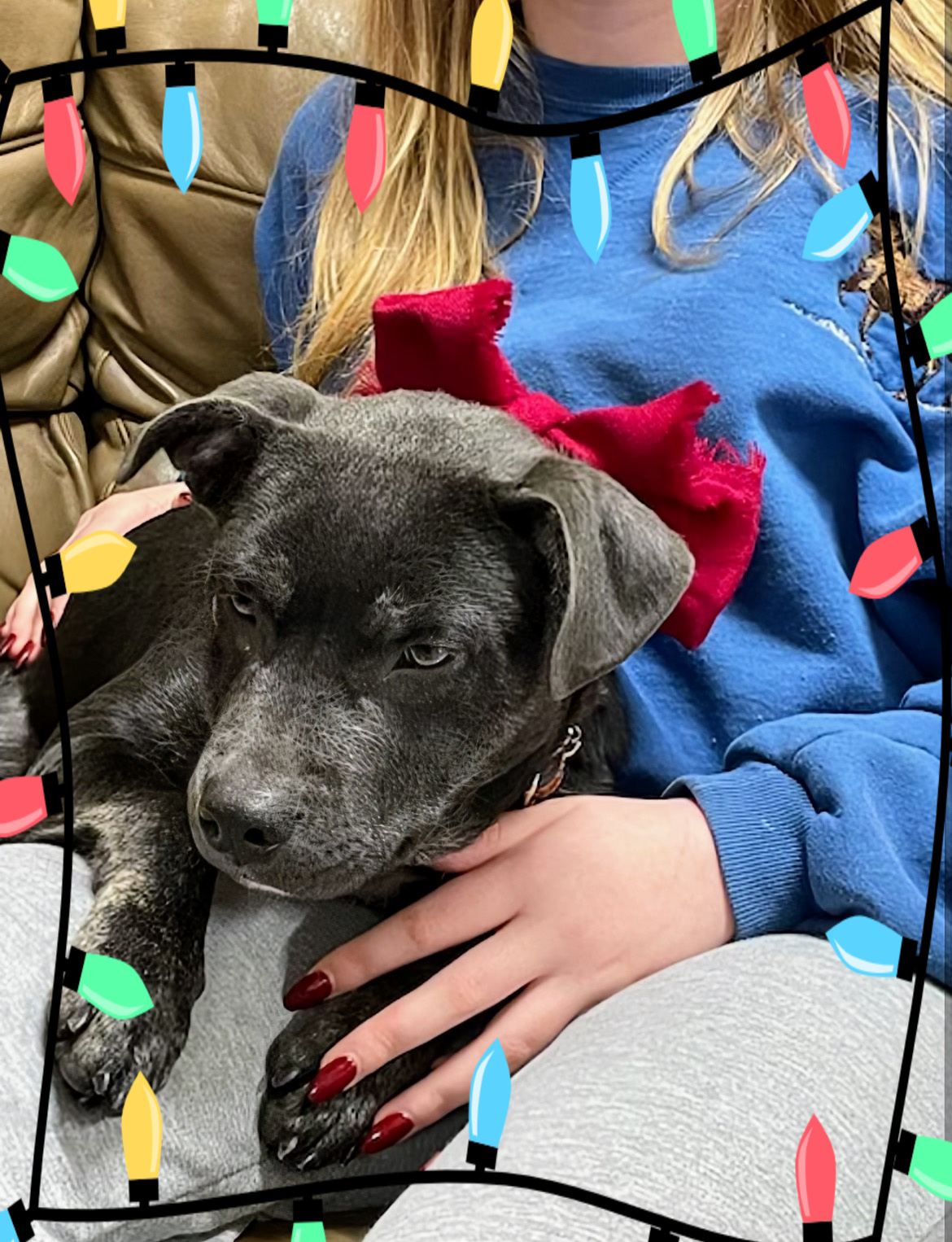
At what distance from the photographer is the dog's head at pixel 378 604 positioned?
541 mm

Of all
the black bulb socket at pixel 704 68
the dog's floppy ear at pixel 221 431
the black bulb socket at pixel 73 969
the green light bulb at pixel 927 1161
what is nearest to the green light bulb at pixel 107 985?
the black bulb socket at pixel 73 969

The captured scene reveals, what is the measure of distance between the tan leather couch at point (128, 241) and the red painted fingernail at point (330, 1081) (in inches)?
11.4

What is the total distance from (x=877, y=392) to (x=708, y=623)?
14 cm

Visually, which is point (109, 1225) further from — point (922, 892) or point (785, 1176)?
point (922, 892)

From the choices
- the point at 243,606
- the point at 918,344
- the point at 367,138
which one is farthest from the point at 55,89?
the point at 918,344

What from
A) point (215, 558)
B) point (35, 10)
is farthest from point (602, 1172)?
point (35, 10)

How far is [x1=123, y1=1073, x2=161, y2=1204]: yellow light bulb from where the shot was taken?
488 mm

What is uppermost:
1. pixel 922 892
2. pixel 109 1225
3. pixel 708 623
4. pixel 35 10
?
pixel 35 10

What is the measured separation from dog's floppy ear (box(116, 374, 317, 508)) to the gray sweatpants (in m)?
0.32

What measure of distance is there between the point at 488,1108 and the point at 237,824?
0.17 m

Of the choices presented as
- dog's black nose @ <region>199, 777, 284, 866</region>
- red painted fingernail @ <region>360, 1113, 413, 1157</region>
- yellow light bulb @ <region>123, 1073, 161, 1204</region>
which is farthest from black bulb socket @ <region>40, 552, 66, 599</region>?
red painted fingernail @ <region>360, 1113, 413, 1157</region>

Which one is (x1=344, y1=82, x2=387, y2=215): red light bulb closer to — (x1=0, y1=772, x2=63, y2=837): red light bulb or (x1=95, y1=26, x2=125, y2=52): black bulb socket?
(x1=95, y1=26, x2=125, y2=52): black bulb socket

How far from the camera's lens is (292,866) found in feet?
1.78

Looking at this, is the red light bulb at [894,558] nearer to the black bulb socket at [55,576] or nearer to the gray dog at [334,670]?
the gray dog at [334,670]
